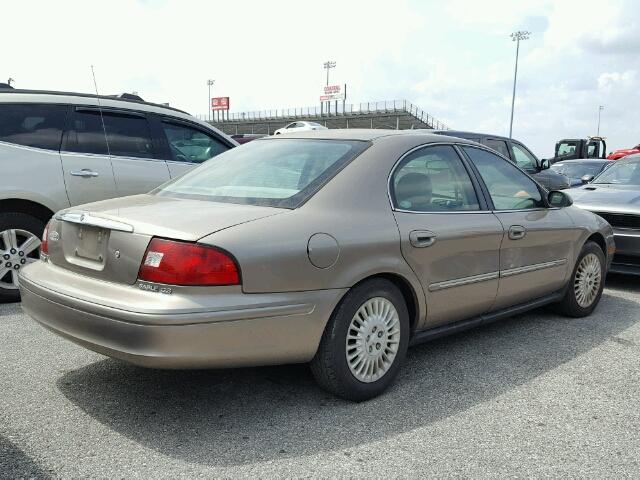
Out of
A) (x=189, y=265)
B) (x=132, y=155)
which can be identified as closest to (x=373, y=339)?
(x=189, y=265)

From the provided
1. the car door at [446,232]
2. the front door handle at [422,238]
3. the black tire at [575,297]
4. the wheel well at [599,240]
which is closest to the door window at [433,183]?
the car door at [446,232]

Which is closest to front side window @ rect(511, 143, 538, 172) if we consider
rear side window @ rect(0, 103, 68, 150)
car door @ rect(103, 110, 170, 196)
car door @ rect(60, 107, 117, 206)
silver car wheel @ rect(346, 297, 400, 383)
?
car door @ rect(103, 110, 170, 196)

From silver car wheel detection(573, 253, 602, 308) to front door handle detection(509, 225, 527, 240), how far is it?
1.07m

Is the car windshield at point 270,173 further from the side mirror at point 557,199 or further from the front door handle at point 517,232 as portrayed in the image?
the side mirror at point 557,199

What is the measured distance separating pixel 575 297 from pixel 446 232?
80.6 inches

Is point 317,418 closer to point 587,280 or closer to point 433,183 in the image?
point 433,183

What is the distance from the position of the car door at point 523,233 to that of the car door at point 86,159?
3283 mm

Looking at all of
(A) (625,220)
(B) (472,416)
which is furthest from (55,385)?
(A) (625,220)

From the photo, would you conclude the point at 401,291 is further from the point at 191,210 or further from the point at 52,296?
the point at 52,296

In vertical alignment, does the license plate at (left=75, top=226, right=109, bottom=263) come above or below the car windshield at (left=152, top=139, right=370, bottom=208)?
below

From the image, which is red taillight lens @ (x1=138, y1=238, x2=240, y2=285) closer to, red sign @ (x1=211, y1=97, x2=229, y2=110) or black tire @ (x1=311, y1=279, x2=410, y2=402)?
black tire @ (x1=311, y1=279, x2=410, y2=402)

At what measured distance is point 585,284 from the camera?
5289 mm

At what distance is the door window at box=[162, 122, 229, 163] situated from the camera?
6.29 m

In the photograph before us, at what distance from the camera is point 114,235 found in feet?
10.0
